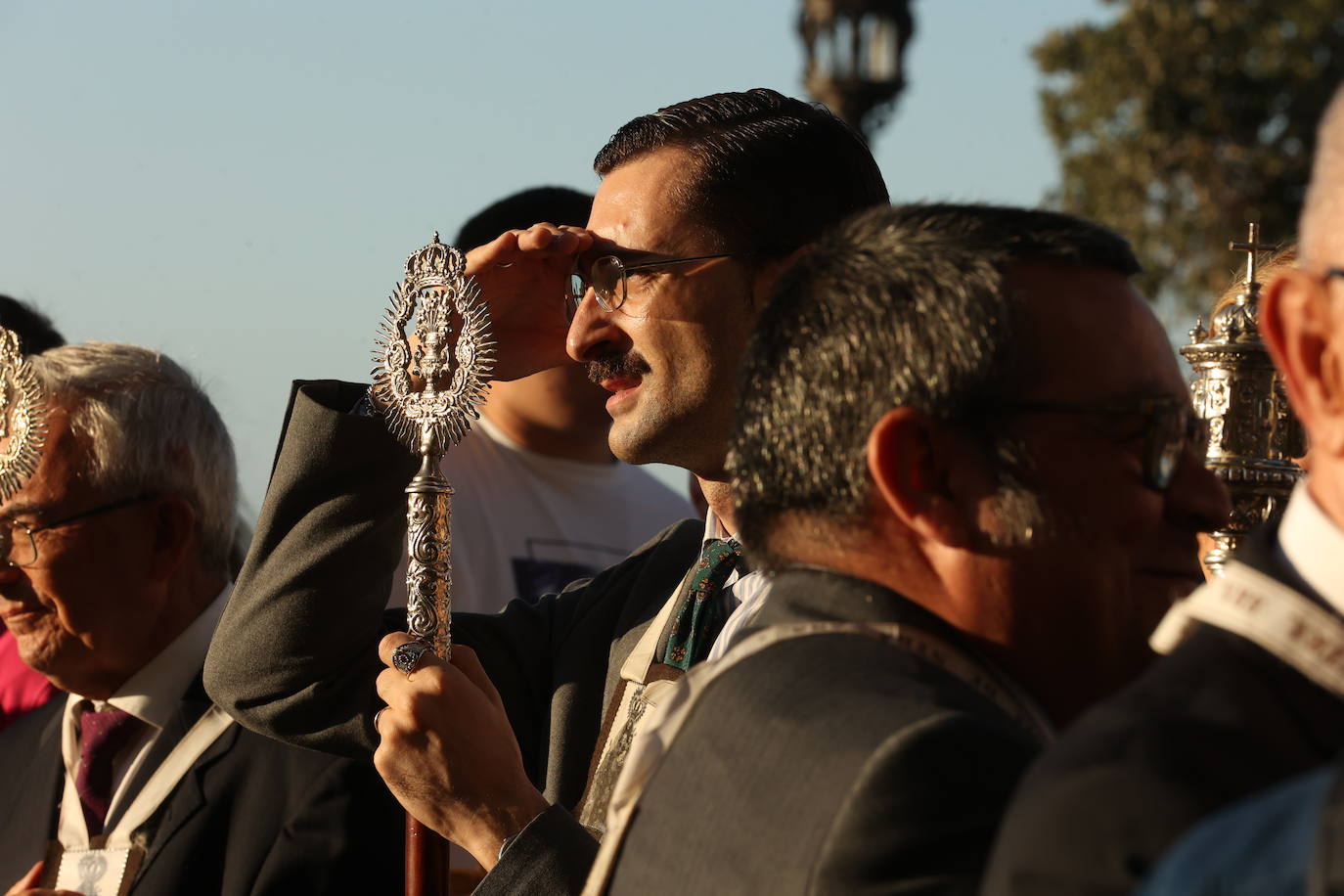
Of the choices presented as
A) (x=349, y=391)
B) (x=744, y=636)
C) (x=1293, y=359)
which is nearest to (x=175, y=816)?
(x=349, y=391)

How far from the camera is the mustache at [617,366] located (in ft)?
10.1

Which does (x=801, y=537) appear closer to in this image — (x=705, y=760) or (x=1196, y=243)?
(x=705, y=760)

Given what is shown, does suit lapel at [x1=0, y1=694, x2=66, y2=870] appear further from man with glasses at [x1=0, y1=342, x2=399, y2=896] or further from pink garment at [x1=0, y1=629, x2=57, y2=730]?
pink garment at [x1=0, y1=629, x2=57, y2=730]

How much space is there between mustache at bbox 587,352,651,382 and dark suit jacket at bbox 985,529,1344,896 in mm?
1742

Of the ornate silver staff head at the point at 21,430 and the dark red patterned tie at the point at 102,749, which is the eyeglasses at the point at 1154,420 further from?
the ornate silver staff head at the point at 21,430

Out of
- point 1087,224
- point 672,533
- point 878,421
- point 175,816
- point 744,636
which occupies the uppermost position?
point 1087,224

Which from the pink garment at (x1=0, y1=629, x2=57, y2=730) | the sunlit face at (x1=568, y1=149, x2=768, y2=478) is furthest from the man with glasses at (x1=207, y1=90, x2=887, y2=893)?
the pink garment at (x1=0, y1=629, x2=57, y2=730)

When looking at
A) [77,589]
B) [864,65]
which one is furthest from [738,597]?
[864,65]

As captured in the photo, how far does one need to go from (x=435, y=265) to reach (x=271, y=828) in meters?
1.23

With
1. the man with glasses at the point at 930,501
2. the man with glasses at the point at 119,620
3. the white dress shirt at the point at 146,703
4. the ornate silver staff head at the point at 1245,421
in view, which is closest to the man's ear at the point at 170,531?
the man with glasses at the point at 119,620

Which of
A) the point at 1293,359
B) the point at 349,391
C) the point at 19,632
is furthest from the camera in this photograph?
the point at 19,632

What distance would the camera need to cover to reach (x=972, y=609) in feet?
6.11

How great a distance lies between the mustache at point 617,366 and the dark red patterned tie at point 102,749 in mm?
1681

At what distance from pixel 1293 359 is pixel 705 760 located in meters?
0.67
